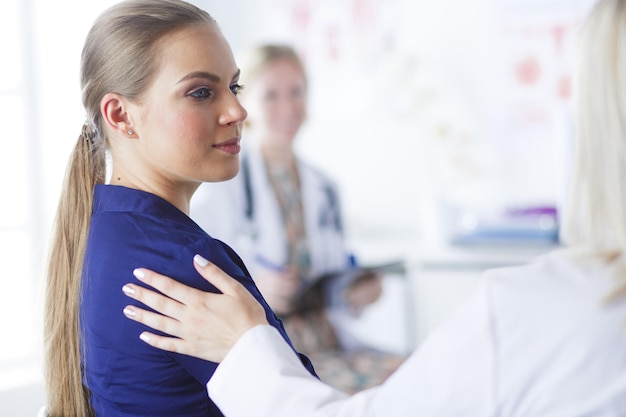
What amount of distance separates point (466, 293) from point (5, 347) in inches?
71.1

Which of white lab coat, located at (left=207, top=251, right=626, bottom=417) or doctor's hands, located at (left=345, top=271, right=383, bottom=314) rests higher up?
white lab coat, located at (left=207, top=251, right=626, bottom=417)

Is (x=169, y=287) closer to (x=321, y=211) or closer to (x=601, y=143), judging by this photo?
(x=601, y=143)

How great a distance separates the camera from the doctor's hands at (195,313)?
94 centimetres

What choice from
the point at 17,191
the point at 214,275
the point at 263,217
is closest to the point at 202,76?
the point at 214,275

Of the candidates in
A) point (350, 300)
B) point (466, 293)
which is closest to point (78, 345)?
point (350, 300)

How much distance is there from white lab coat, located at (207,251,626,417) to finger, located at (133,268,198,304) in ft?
0.73

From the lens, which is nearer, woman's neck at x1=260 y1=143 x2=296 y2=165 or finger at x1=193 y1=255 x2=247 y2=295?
finger at x1=193 y1=255 x2=247 y2=295

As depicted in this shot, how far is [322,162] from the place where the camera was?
3770 mm

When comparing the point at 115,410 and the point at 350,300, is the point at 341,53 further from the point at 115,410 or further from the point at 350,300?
the point at 115,410

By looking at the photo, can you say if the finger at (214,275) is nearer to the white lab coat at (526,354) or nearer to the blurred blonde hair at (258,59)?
the white lab coat at (526,354)

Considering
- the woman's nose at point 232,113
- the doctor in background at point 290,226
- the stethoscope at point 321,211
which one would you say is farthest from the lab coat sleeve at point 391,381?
the stethoscope at point 321,211

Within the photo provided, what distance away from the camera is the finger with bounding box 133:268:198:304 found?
3.11ft

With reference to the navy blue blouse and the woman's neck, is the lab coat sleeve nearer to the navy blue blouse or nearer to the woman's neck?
the navy blue blouse

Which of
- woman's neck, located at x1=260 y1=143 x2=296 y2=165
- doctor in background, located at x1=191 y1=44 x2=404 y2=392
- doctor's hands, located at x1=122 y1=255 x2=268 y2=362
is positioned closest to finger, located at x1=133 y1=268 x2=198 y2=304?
doctor's hands, located at x1=122 y1=255 x2=268 y2=362
